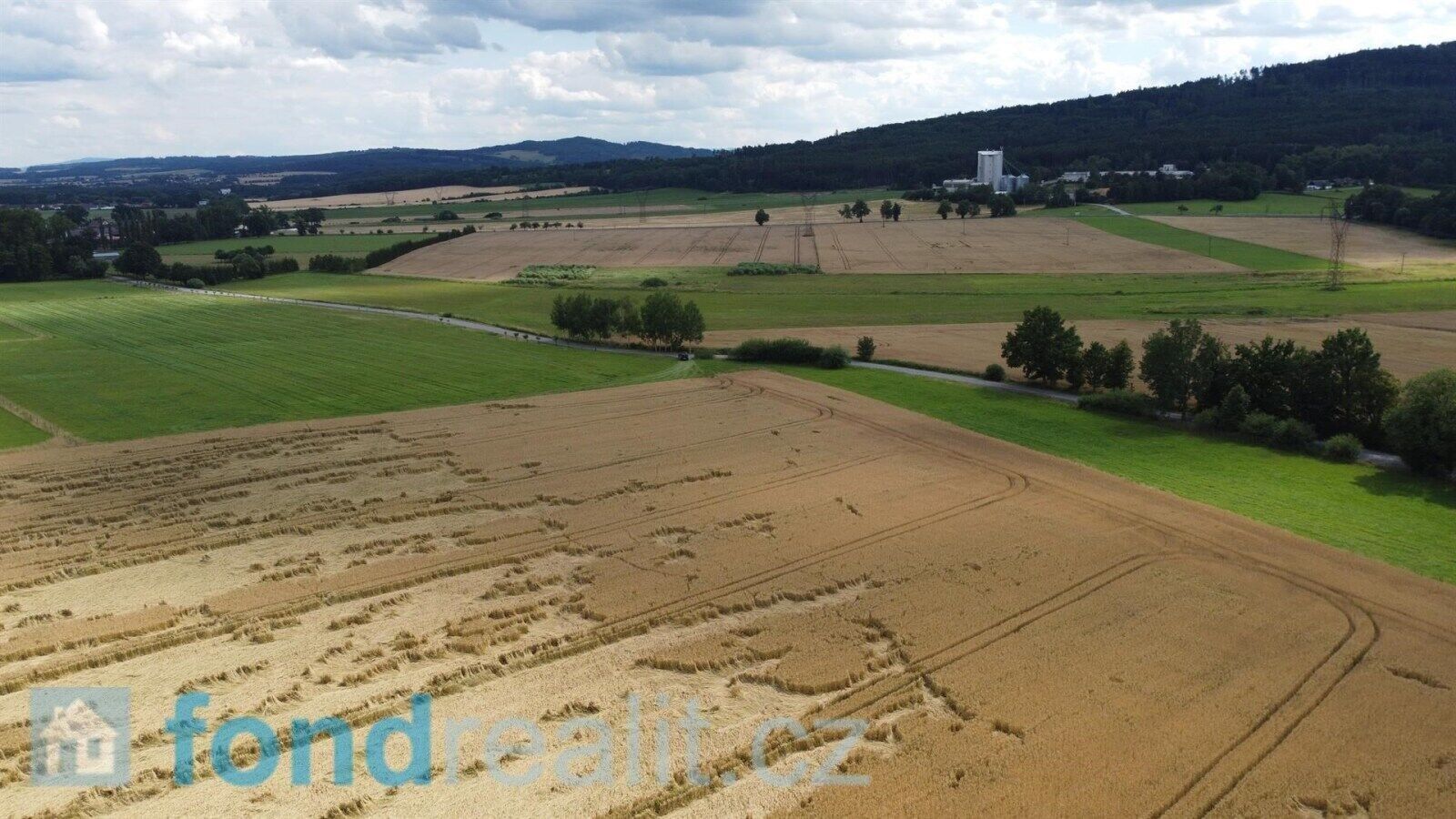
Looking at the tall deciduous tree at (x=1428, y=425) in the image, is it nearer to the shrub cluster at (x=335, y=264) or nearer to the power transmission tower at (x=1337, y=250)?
the power transmission tower at (x=1337, y=250)

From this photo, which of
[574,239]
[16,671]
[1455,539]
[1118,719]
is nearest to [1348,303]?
[1455,539]

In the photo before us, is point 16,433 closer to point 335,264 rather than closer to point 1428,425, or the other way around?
point 1428,425

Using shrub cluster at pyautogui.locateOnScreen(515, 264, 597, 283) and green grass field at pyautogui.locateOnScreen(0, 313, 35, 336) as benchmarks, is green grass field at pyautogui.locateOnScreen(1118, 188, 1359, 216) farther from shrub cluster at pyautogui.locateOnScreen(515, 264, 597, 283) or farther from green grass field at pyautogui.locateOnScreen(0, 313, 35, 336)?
green grass field at pyautogui.locateOnScreen(0, 313, 35, 336)

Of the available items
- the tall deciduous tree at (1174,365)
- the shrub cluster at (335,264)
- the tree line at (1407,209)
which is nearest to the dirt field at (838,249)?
the shrub cluster at (335,264)

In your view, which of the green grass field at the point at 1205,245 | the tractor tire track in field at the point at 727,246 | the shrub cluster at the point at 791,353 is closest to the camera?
the shrub cluster at the point at 791,353

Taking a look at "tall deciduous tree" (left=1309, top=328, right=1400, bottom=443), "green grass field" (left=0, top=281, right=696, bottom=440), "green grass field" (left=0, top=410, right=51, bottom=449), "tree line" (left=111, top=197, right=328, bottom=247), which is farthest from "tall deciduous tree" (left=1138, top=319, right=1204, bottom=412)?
"tree line" (left=111, top=197, right=328, bottom=247)

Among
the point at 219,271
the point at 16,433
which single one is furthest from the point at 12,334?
the point at 219,271
